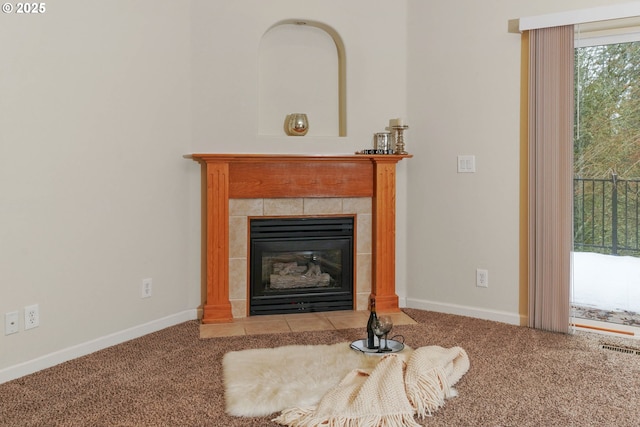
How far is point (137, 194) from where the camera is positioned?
3330 millimetres

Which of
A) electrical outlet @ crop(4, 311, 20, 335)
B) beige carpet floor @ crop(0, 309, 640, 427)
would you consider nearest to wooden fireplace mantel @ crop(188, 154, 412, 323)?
beige carpet floor @ crop(0, 309, 640, 427)

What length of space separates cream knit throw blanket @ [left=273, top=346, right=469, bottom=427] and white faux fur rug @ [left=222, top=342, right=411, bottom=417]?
0.12 meters

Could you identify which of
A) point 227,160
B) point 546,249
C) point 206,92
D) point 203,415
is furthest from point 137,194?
point 546,249

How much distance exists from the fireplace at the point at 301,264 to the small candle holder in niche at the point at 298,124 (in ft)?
2.09

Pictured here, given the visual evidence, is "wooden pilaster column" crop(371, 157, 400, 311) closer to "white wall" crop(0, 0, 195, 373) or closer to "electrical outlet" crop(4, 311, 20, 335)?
"white wall" crop(0, 0, 195, 373)

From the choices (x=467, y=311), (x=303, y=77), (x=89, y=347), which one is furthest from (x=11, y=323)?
(x=467, y=311)

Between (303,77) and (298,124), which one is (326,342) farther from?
(303,77)

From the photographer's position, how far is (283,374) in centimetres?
258

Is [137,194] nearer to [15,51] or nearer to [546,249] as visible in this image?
[15,51]

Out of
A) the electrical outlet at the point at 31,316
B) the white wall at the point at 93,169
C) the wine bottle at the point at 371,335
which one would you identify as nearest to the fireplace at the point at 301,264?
the white wall at the point at 93,169

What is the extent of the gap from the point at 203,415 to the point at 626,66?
3136 mm

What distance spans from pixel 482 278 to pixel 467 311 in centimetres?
26

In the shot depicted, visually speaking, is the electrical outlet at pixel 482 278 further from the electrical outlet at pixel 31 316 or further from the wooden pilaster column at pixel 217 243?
the electrical outlet at pixel 31 316

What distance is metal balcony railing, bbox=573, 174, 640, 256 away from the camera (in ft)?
10.8
